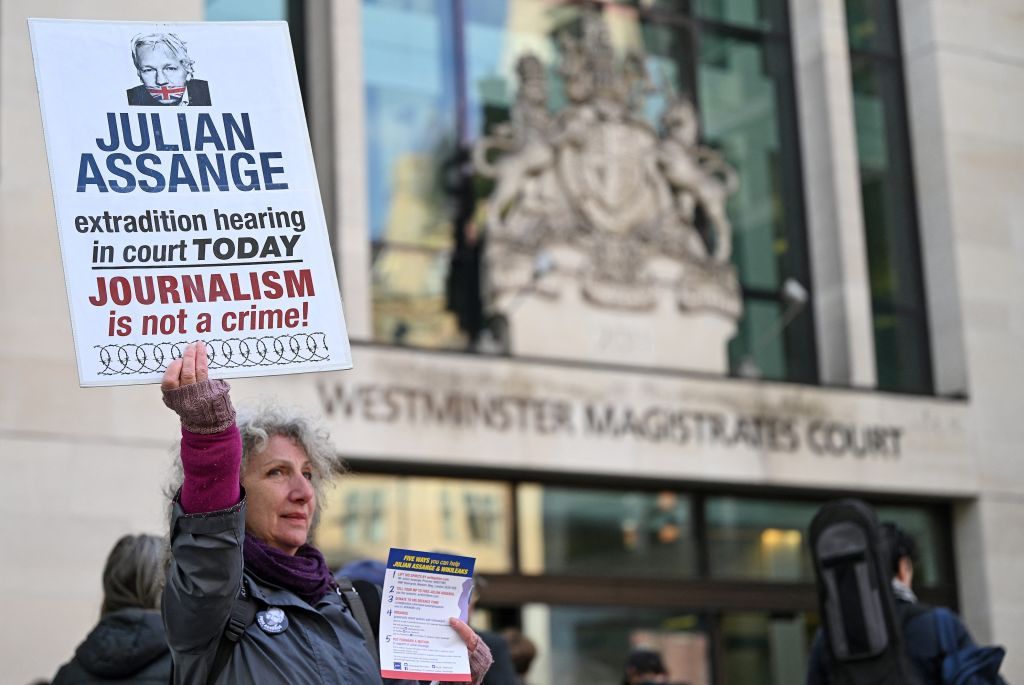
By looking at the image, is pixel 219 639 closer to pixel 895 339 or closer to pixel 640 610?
pixel 640 610

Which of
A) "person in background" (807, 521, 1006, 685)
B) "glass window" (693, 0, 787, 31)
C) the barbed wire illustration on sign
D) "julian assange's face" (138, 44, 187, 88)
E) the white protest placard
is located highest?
"glass window" (693, 0, 787, 31)

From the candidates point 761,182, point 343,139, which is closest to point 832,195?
point 761,182

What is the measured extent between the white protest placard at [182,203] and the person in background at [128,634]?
1231 millimetres

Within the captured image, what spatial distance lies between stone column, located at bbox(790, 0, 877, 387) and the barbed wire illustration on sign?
11390 mm

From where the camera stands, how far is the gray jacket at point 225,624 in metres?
3.62

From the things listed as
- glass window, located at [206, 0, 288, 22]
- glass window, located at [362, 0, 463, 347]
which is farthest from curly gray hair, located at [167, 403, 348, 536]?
glass window, located at [206, 0, 288, 22]

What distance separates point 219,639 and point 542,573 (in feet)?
32.9

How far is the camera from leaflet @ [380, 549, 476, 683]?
13.2ft

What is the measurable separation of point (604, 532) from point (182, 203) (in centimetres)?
1015

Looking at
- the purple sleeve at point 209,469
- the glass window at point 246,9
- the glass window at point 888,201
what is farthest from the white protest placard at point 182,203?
the glass window at point 888,201

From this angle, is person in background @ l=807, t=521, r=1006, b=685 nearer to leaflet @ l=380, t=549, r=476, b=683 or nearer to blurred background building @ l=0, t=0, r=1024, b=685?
leaflet @ l=380, t=549, r=476, b=683

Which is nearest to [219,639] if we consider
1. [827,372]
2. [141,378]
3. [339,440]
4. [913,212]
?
[141,378]

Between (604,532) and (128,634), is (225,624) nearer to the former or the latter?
(128,634)

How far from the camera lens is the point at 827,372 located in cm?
1530
